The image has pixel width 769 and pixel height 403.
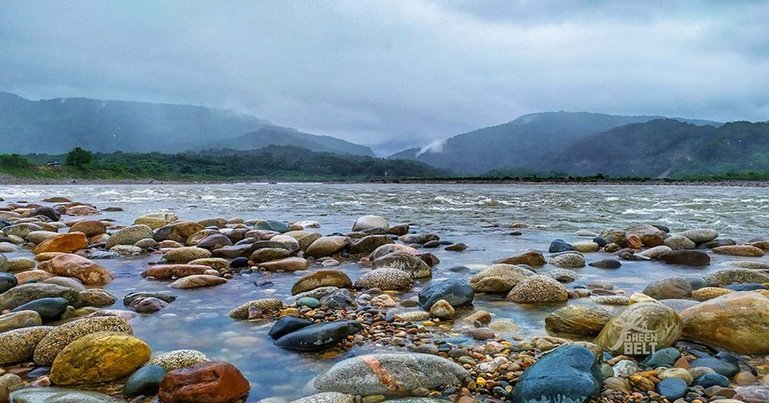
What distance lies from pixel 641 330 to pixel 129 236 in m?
10.8

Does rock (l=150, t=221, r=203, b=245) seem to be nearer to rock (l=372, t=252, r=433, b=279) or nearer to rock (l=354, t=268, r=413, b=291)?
rock (l=372, t=252, r=433, b=279)

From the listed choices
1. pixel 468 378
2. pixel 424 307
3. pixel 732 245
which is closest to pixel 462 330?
pixel 424 307

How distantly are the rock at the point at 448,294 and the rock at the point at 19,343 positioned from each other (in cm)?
402

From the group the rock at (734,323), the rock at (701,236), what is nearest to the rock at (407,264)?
the rock at (734,323)

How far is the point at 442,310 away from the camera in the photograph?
5.88 meters

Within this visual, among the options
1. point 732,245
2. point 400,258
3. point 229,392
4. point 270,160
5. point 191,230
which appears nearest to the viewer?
point 229,392

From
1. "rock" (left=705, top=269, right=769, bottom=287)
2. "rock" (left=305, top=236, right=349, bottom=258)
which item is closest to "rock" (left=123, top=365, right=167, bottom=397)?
"rock" (left=305, top=236, right=349, bottom=258)

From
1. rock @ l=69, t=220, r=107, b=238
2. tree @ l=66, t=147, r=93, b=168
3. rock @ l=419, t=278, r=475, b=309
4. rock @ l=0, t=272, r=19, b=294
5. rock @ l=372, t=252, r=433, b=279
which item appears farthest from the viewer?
tree @ l=66, t=147, r=93, b=168

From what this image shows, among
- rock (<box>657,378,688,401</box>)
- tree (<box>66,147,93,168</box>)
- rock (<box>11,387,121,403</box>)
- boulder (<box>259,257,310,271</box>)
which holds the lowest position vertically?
boulder (<box>259,257,310,271</box>)

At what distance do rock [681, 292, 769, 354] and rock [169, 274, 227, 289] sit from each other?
622cm

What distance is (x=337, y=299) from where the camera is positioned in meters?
6.33

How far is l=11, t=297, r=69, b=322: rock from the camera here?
18.2ft

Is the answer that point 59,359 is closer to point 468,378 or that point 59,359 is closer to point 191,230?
point 468,378

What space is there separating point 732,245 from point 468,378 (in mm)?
10077
